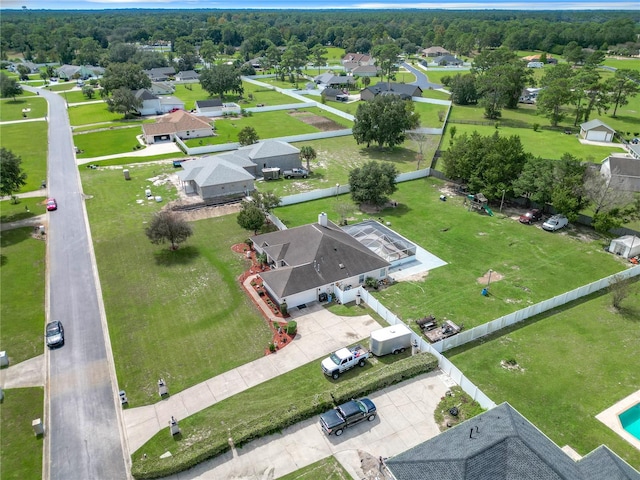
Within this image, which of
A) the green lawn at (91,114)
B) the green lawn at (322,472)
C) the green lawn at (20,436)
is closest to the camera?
the green lawn at (322,472)

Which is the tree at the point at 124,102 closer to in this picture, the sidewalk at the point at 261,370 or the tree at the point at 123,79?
the tree at the point at 123,79

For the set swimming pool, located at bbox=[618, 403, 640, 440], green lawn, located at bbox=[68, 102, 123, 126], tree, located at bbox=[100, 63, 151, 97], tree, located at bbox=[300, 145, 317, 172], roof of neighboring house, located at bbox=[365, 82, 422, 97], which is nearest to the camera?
swimming pool, located at bbox=[618, 403, 640, 440]

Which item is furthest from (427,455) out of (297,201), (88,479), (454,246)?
(297,201)

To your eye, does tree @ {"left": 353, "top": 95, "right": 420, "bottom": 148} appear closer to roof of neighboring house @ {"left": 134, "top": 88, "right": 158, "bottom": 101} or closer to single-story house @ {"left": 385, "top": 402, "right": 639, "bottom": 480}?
roof of neighboring house @ {"left": 134, "top": 88, "right": 158, "bottom": 101}

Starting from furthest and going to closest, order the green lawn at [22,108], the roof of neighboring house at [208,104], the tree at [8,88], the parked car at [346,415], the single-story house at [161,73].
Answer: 1. the single-story house at [161,73]
2. the tree at [8,88]
3. the green lawn at [22,108]
4. the roof of neighboring house at [208,104]
5. the parked car at [346,415]

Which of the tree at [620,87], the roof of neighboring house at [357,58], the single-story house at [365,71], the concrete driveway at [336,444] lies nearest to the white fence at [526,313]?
the concrete driveway at [336,444]

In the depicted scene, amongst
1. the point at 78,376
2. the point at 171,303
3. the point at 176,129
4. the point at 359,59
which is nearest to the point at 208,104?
the point at 176,129

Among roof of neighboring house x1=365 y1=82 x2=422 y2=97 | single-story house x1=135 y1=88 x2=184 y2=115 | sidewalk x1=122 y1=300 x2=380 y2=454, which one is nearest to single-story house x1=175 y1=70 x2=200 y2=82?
single-story house x1=135 y1=88 x2=184 y2=115
